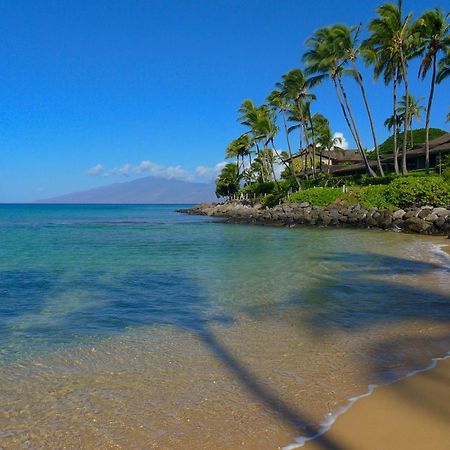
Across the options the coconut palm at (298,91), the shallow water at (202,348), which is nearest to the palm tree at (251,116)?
the coconut palm at (298,91)

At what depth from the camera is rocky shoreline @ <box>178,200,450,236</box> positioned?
27594 millimetres

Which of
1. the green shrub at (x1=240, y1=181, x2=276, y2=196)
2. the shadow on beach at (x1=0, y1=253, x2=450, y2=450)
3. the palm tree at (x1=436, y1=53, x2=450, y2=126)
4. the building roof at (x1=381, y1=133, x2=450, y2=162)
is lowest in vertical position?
the shadow on beach at (x1=0, y1=253, x2=450, y2=450)

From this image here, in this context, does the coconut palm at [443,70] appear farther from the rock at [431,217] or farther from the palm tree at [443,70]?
the rock at [431,217]

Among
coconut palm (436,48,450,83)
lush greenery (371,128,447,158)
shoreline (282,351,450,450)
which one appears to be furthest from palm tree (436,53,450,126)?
lush greenery (371,128,447,158)

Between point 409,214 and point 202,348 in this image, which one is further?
point 409,214

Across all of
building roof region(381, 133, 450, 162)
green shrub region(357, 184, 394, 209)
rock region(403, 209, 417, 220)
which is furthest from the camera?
building roof region(381, 133, 450, 162)

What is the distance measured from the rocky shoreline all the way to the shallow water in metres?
15.1

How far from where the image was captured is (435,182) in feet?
107

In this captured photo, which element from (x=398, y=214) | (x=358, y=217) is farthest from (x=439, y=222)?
(x=358, y=217)

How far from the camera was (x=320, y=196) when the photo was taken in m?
40.6

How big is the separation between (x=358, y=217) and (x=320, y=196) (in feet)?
22.6

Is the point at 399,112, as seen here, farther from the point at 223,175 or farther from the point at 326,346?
the point at 326,346

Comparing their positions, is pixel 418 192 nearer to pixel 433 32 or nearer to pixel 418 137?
pixel 433 32

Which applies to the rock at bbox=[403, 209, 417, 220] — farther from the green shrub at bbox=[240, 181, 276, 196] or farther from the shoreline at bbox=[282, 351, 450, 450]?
the green shrub at bbox=[240, 181, 276, 196]
